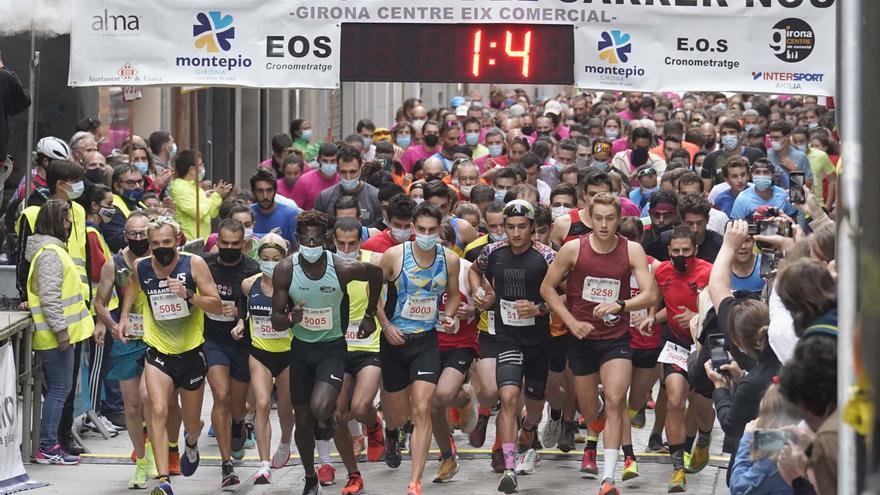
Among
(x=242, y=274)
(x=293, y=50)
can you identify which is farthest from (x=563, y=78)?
(x=242, y=274)

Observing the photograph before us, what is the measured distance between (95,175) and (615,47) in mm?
4797

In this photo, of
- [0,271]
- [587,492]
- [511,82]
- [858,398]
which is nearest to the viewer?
[858,398]

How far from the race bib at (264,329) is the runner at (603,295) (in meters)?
1.69

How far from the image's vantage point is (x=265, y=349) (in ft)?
34.3

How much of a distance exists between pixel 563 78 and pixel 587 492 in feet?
9.64

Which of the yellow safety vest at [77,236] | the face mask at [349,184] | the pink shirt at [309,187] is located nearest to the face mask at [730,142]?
the pink shirt at [309,187]

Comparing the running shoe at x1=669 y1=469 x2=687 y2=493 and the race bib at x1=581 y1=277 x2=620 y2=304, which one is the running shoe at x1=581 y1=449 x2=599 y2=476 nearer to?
the running shoe at x1=669 y1=469 x2=687 y2=493

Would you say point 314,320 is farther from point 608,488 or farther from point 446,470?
point 608,488

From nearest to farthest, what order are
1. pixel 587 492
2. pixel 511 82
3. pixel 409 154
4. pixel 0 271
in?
pixel 587 492 < pixel 511 82 < pixel 0 271 < pixel 409 154

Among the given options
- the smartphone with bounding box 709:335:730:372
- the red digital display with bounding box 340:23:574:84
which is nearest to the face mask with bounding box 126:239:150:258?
the red digital display with bounding box 340:23:574:84

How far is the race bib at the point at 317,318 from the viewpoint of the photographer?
994 cm

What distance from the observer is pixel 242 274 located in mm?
10586

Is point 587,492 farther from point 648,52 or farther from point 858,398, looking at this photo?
point 858,398

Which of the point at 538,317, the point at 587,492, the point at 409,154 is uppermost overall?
the point at 409,154
